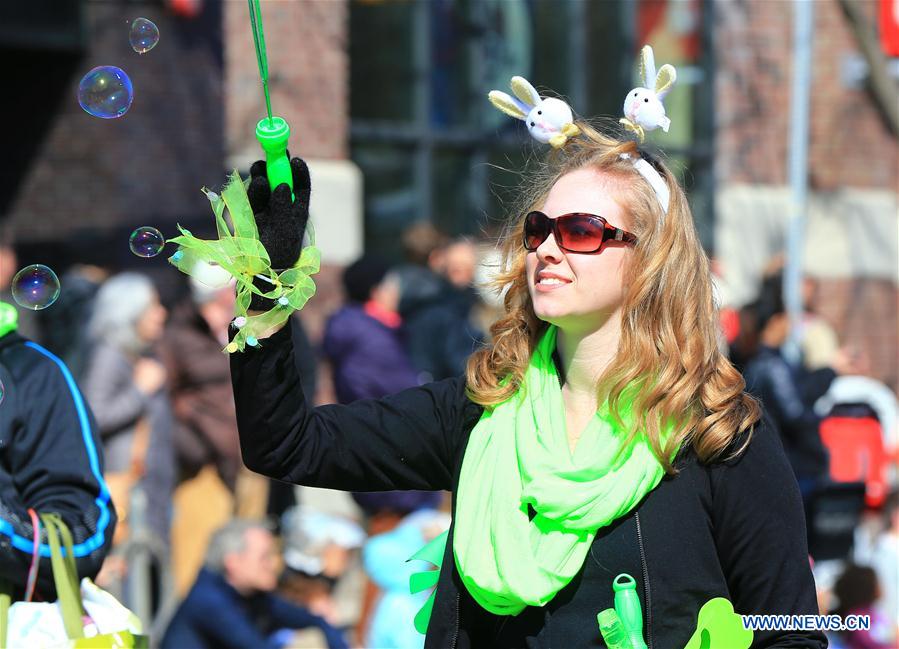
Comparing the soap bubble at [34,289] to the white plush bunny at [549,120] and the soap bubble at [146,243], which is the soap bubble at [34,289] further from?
the white plush bunny at [549,120]

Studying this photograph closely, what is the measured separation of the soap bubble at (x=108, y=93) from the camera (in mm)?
3029

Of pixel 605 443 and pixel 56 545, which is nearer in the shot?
pixel 605 443

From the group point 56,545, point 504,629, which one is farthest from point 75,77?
point 504,629

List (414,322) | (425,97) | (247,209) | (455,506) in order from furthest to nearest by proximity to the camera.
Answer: (425,97), (414,322), (455,506), (247,209)

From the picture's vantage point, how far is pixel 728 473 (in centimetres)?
238

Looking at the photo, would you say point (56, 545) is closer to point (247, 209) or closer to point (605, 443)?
point (247, 209)

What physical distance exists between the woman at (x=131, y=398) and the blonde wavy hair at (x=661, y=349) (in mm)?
3394

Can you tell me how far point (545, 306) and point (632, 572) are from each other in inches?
20.2

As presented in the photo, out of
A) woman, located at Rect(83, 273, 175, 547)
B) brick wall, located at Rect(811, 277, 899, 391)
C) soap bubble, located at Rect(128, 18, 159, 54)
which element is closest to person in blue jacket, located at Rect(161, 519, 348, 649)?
woman, located at Rect(83, 273, 175, 547)

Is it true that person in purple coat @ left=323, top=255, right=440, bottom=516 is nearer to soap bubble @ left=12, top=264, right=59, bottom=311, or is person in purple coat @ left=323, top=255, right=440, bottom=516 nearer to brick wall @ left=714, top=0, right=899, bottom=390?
soap bubble @ left=12, top=264, right=59, bottom=311

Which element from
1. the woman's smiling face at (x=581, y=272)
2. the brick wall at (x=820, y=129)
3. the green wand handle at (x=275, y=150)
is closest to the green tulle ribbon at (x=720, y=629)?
the woman's smiling face at (x=581, y=272)

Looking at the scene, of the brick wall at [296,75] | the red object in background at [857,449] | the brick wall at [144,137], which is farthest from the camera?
the brick wall at [144,137]

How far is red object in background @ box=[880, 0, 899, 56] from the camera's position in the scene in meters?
7.45

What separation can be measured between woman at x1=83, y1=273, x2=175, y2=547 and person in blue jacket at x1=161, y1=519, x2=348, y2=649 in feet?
2.75
